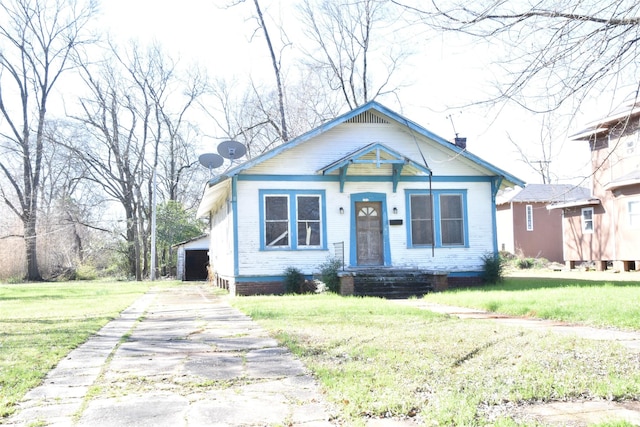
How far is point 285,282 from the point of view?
16422 mm

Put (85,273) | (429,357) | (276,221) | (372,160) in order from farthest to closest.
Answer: (85,273)
(276,221)
(372,160)
(429,357)

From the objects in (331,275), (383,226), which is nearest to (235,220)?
(331,275)

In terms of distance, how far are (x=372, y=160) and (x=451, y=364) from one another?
1112cm

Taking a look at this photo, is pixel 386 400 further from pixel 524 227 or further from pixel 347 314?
pixel 524 227

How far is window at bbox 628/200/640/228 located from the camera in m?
23.5

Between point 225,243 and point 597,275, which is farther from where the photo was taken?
point 597,275

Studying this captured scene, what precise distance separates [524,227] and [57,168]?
29.4m

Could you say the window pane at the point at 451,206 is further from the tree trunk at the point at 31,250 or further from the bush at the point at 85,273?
the bush at the point at 85,273

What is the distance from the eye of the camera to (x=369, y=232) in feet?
56.7

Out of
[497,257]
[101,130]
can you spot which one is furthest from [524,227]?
[101,130]

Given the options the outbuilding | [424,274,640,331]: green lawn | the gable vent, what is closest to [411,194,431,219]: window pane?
the gable vent

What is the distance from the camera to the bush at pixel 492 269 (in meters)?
17.2

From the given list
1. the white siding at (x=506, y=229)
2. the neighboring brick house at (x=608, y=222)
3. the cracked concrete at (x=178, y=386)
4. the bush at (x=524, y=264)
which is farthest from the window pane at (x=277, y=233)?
the white siding at (x=506, y=229)

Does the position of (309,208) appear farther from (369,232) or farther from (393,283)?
(393,283)
